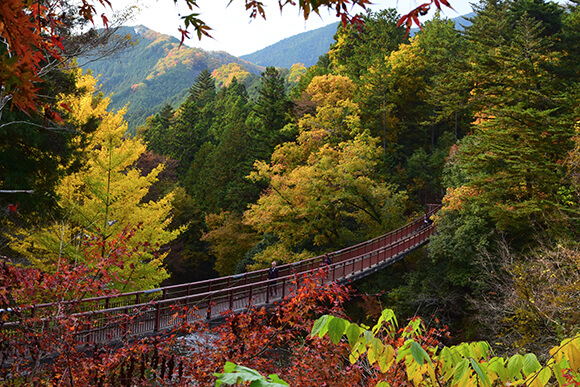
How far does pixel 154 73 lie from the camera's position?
13125 cm

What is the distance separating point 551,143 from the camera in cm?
1487

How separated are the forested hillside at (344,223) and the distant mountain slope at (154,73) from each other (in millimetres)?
77177

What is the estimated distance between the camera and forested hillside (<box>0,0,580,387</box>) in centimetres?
506

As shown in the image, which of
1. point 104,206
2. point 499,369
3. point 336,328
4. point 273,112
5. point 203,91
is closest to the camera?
point 336,328

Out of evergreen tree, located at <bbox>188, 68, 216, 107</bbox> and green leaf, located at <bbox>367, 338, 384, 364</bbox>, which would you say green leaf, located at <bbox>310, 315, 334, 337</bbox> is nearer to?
green leaf, located at <bbox>367, 338, 384, 364</bbox>

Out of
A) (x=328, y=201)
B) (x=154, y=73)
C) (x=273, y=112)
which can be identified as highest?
(x=154, y=73)

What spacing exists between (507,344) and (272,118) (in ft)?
82.8

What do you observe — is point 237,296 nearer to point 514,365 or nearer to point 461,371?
point 514,365

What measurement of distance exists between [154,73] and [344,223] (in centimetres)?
12347

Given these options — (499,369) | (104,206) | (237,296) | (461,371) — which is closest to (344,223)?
(237,296)

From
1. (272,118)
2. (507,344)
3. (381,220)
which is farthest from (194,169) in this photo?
(507,344)

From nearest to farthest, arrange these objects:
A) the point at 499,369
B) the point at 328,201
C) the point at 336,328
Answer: the point at 336,328, the point at 499,369, the point at 328,201

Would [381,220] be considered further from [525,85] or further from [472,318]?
[525,85]

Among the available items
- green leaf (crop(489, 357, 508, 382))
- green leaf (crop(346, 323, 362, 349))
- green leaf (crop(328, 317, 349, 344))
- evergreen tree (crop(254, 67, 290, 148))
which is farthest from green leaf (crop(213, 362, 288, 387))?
evergreen tree (crop(254, 67, 290, 148))
